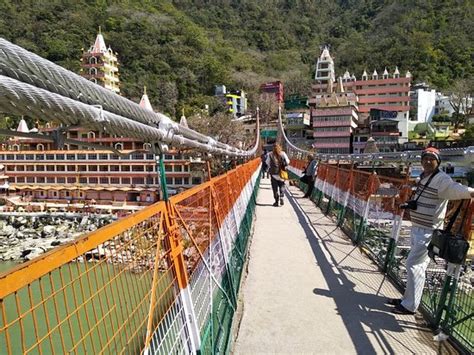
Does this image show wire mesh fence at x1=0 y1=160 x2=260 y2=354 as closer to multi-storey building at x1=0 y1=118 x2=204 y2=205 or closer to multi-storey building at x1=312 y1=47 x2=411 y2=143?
multi-storey building at x1=0 y1=118 x2=204 y2=205

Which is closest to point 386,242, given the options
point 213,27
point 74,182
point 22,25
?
point 74,182

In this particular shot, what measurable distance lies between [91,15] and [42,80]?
120 metres

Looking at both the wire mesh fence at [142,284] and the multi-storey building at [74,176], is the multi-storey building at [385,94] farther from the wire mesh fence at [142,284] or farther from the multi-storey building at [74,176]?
the wire mesh fence at [142,284]

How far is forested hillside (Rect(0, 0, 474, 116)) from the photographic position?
259ft

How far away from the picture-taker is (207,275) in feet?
8.72

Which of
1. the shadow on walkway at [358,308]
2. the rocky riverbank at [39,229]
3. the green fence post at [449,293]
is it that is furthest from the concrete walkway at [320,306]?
the rocky riverbank at [39,229]

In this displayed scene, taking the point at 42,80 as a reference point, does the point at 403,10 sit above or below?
above

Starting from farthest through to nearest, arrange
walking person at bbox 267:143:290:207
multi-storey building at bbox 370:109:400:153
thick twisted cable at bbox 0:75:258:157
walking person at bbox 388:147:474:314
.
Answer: multi-storey building at bbox 370:109:400:153
walking person at bbox 267:143:290:207
walking person at bbox 388:147:474:314
thick twisted cable at bbox 0:75:258:157

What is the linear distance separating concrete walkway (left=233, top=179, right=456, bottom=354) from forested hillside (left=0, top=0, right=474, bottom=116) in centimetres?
6954

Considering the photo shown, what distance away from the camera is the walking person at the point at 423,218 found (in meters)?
3.19

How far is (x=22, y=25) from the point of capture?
294ft

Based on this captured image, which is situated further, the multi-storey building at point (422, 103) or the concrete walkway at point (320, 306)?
the multi-storey building at point (422, 103)

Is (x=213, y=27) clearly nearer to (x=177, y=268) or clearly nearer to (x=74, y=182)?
(x=74, y=182)

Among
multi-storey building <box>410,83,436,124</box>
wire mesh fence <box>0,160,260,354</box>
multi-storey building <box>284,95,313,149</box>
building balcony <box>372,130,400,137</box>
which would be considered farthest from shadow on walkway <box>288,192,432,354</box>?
multi-storey building <box>410,83,436,124</box>
